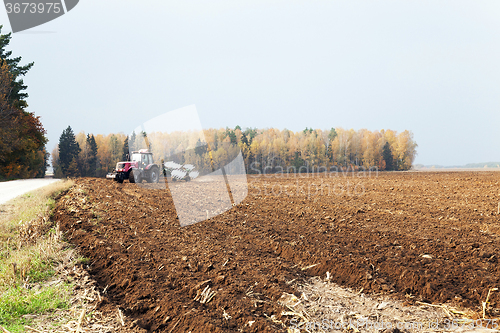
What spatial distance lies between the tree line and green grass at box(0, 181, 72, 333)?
23.9 m

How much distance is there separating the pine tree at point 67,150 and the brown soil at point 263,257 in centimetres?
5888

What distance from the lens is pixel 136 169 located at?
18656 millimetres

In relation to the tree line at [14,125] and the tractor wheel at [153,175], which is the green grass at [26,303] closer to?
the tractor wheel at [153,175]

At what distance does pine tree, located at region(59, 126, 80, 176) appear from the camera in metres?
60.7

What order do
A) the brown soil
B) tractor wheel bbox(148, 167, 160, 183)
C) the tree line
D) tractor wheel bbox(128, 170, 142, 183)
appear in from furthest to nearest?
the tree line → tractor wheel bbox(148, 167, 160, 183) → tractor wheel bbox(128, 170, 142, 183) → the brown soil

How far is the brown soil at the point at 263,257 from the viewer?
4133mm

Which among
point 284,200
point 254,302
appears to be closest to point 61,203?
point 284,200

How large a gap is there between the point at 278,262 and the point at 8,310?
165 inches

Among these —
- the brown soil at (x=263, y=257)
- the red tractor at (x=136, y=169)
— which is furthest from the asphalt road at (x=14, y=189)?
the red tractor at (x=136, y=169)

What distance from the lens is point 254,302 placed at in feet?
13.7

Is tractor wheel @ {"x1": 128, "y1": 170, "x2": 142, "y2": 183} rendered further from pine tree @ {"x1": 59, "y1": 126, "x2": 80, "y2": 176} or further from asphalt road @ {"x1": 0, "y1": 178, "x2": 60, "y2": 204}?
pine tree @ {"x1": 59, "y1": 126, "x2": 80, "y2": 176}

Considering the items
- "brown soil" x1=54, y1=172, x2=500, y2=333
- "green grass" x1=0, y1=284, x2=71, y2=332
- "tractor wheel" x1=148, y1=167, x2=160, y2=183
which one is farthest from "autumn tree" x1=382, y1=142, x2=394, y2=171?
"green grass" x1=0, y1=284, x2=71, y2=332

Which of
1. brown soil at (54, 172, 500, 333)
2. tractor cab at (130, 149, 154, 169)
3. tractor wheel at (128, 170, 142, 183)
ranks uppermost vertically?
tractor cab at (130, 149, 154, 169)

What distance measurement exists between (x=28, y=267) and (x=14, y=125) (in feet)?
94.7
